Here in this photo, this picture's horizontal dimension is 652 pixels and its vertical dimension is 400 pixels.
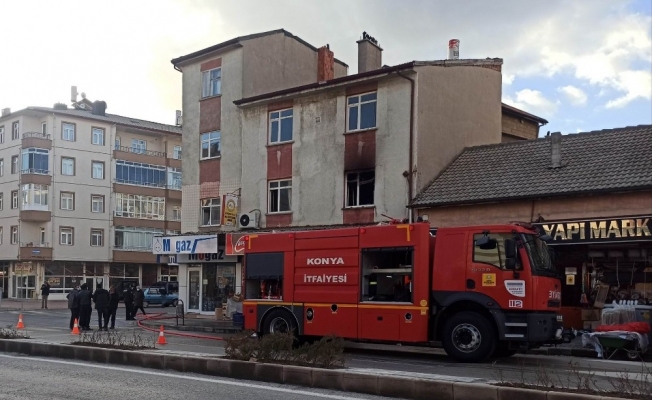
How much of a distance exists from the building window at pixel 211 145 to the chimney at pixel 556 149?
46.6 ft

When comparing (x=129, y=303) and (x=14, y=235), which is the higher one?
(x=14, y=235)

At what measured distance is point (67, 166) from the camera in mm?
57688

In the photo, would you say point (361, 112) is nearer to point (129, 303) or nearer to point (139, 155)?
point (129, 303)

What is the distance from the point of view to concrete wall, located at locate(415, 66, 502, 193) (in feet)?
78.1

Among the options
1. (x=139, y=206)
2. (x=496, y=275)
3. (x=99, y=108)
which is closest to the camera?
(x=496, y=275)

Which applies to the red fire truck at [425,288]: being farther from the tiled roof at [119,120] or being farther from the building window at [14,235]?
the tiled roof at [119,120]

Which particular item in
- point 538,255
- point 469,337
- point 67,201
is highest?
point 67,201

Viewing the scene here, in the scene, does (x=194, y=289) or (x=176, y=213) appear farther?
(x=176, y=213)

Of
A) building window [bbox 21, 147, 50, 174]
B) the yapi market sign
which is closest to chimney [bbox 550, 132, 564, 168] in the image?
the yapi market sign

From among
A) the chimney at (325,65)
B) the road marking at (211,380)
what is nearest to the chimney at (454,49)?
the chimney at (325,65)

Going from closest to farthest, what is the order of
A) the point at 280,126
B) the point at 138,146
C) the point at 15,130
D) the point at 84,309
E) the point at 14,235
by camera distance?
the point at 84,309 → the point at 280,126 → the point at 14,235 → the point at 15,130 → the point at 138,146

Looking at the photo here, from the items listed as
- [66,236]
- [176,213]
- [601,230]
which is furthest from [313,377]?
[176,213]

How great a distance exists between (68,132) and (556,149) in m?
46.0

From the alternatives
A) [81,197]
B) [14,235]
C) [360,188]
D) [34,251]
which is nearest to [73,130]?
[81,197]
